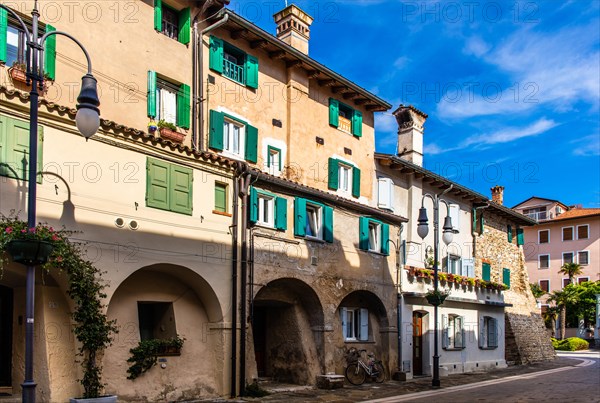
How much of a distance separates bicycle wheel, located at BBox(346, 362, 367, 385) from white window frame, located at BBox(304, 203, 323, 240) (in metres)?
4.67

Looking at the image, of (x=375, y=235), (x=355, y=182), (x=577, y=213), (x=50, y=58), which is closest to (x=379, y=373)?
(x=375, y=235)

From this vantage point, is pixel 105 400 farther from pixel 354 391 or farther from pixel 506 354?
pixel 506 354

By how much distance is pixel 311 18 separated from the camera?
23000 mm

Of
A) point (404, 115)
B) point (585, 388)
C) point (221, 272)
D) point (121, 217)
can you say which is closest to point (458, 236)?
point (404, 115)

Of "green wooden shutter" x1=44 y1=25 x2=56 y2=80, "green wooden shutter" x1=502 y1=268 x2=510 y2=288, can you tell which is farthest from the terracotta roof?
"green wooden shutter" x1=44 y1=25 x2=56 y2=80

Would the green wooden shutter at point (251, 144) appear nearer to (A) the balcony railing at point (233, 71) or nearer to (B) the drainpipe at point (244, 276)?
(A) the balcony railing at point (233, 71)

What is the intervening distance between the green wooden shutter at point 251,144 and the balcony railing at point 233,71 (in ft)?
5.23

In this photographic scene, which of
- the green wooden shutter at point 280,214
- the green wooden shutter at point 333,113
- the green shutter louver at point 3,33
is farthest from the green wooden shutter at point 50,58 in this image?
the green wooden shutter at point 333,113

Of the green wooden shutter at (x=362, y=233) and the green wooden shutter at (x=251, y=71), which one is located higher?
the green wooden shutter at (x=251, y=71)

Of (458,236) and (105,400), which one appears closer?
(105,400)

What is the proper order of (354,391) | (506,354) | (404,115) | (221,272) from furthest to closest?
(506,354) → (404,115) → (354,391) → (221,272)

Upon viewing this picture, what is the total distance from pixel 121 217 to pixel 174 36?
246 inches

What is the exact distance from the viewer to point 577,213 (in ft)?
204

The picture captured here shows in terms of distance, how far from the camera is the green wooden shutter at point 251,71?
62.7 ft
